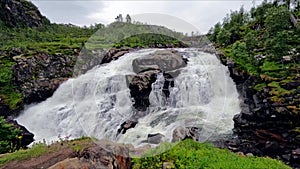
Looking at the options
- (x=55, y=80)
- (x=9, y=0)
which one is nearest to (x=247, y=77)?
(x=55, y=80)

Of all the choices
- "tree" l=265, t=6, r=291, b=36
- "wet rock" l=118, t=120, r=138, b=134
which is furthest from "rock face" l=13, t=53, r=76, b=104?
"tree" l=265, t=6, r=291, b=36

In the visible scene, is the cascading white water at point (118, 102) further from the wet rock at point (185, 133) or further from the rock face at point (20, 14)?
the rock face at point (20, 14)

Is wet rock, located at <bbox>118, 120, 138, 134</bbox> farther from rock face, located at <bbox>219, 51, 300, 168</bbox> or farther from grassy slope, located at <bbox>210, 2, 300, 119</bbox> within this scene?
grassy slope, located at <bbox>210, 2, 300, 119</bbox>

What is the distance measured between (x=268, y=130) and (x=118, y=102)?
725 cm

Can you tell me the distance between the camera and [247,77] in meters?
18.0

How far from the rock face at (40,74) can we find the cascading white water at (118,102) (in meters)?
0.75

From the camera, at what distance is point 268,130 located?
42.4 ft

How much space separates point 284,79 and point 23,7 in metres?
38.8

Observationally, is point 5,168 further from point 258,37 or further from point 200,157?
point 258,37

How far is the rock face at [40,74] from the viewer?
63.7 ft

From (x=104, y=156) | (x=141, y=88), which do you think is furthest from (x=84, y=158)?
(x=141, y=88)

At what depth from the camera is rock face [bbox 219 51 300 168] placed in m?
12.0

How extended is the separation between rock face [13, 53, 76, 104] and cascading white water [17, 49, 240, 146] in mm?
755

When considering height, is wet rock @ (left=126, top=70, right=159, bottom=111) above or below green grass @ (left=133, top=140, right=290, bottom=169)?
above
